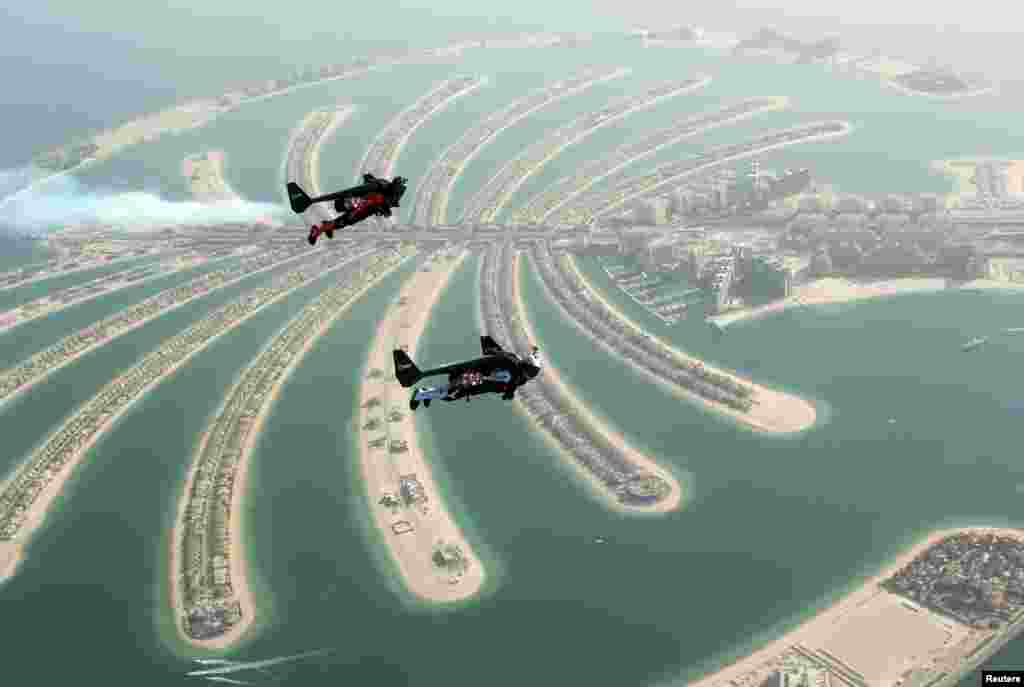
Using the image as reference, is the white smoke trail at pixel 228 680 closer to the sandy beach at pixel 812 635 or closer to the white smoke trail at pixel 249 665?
the white smoke trail at pixel 249 665

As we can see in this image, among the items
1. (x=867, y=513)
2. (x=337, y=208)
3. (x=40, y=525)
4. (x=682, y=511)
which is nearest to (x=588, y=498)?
(x=682, y=511)

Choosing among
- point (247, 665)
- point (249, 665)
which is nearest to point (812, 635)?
point (249, 665)

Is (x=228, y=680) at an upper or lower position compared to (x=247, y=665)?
lower

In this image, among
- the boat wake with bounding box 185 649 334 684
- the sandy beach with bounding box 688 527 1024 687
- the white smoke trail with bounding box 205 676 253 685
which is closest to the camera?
the sandy beach with bounding box 688 527 1024 687

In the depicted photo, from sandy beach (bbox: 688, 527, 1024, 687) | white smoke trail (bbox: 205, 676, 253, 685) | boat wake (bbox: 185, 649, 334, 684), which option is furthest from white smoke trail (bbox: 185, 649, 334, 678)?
sandy beach (bbox: 688, 527, 1024, 687)

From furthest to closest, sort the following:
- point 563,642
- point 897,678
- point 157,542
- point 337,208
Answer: point 157,542
point 563,642
point 897,678
point 337,208

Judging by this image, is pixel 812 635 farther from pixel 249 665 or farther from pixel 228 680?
pixel 228 680

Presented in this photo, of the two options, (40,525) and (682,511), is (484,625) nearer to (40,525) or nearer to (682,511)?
(682,511)

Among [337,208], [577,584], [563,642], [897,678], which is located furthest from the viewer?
[577,584]

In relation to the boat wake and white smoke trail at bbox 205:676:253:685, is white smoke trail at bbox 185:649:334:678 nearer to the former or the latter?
the boat wake
